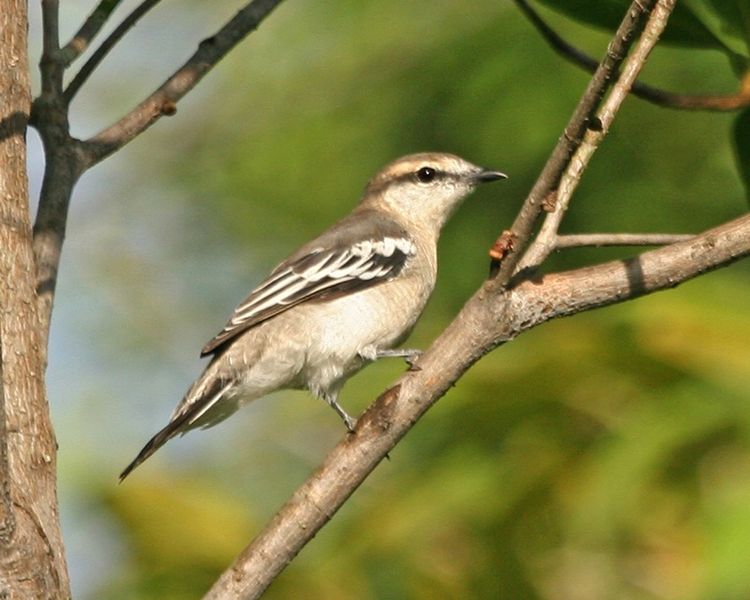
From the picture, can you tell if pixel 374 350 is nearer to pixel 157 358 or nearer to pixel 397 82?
pixel 397 82

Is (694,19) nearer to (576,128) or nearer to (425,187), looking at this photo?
(576,128)

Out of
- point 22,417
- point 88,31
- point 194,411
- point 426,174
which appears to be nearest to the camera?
point 22,417

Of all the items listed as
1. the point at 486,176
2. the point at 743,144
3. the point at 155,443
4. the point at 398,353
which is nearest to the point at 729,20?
the point at 743,144

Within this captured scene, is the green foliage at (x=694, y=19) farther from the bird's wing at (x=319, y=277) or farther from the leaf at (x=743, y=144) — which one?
the bird's wing at (x=319, y=277)

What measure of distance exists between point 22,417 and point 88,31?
4.57 ft

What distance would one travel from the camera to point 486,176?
6152mm

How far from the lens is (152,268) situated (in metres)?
8.70

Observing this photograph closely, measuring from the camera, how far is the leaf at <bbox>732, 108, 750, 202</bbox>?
3312 millimetres

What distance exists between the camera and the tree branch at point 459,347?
2895 millimetres

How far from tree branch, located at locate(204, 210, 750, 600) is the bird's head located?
10.9ft

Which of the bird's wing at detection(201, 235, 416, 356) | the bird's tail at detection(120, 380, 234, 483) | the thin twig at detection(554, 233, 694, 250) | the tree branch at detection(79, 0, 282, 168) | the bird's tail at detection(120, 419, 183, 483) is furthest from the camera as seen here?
the bird's wing at detection(201, 235, 416, 356)

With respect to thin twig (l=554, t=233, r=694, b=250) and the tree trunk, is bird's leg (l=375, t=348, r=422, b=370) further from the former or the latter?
the tree trunk

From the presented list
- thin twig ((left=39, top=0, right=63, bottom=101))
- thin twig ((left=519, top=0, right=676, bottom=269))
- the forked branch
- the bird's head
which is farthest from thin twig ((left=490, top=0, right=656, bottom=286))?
the bird's head

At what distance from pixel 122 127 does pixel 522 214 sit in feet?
4.19
